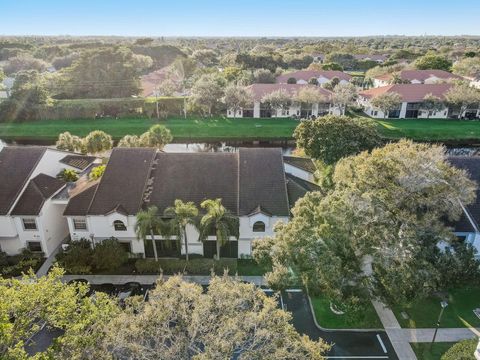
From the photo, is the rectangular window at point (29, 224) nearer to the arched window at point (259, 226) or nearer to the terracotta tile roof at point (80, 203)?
the terracotta tile roof at point (80, 203)

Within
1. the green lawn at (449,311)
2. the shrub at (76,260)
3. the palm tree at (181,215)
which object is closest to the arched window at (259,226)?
the palm tree at (181,215)

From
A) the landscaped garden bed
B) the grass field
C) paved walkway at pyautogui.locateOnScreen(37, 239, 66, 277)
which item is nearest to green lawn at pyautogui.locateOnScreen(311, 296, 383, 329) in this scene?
paved walkway at pyautogui.locateOnScreen(37, 239, 66, 277)

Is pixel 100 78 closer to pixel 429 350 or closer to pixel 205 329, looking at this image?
pixel 205 329

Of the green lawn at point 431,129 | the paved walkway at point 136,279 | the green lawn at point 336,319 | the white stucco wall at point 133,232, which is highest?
the white stucco wall at point 133,232

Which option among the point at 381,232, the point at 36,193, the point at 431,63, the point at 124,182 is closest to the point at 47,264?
the point at 36,193

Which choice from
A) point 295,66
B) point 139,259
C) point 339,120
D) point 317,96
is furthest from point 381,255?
point 295,66

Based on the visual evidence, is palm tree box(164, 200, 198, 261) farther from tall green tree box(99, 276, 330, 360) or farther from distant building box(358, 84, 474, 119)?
distant building box(358, 84, 474, 119)
